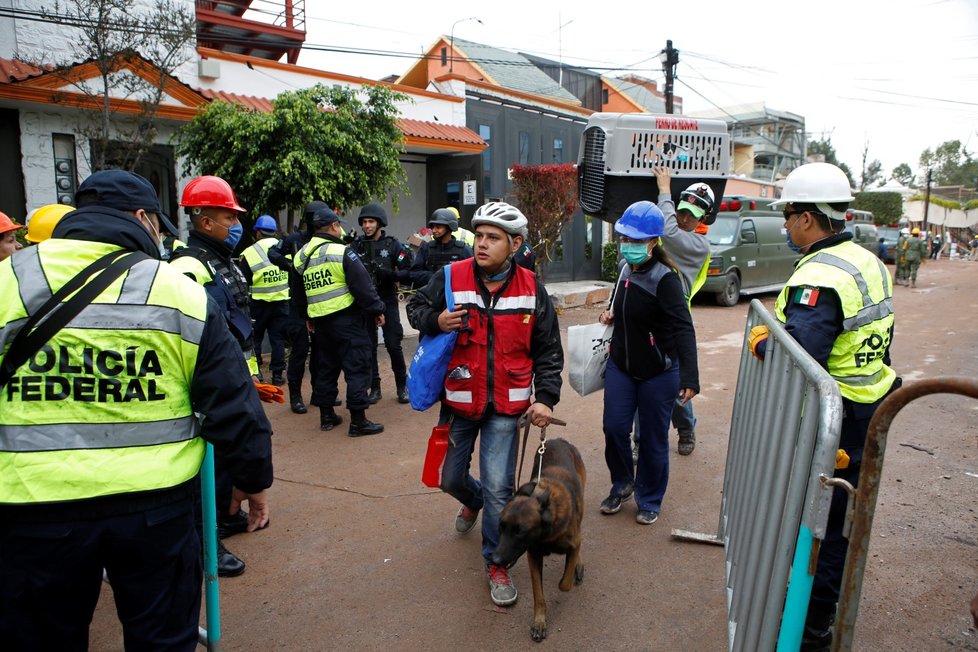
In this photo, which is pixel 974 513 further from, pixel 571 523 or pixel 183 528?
pixel 183 528

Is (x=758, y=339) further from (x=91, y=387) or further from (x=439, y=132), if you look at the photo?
(x=439, y=132)

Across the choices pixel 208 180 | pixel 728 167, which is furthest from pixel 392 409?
pixel 728 167

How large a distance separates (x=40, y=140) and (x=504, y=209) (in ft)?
29.0

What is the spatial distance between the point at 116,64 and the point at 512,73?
1608 cm

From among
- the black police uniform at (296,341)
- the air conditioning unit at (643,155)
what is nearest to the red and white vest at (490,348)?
the air conditioning unit at (643,155)

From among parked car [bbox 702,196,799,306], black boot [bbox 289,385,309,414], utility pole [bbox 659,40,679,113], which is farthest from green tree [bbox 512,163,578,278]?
black boot [bbox 289,385,309,414]

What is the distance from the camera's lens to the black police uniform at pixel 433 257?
268 inches

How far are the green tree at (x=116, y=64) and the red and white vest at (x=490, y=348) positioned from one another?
6.54 metres

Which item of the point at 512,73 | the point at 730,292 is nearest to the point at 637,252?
the point at 730,292

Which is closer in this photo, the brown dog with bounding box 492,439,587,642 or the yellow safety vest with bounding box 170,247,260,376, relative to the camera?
the brown dog with bounding box 492,439,587,642

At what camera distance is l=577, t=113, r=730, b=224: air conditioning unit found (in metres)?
4.27

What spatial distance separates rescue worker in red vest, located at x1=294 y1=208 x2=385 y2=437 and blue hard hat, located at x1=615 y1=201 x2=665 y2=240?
2.57 m

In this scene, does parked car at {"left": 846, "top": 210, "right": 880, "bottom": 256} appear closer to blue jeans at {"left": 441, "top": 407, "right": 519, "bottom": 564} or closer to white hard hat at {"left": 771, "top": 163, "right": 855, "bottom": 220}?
white hard hat at {"left": 771, "top": 163, "right": 855, "bottom": 220}

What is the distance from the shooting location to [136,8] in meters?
9.97
